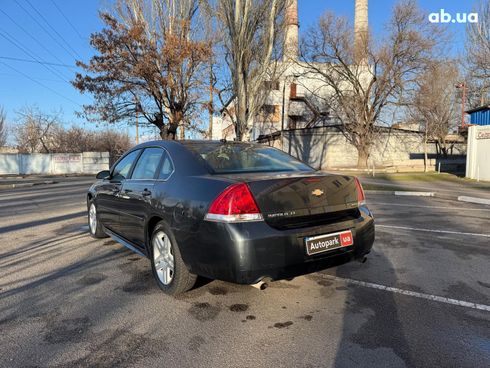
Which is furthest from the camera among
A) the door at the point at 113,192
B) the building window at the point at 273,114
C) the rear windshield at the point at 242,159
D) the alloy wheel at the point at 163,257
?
the building window at the point at 273,114

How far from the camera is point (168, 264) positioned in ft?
12.3

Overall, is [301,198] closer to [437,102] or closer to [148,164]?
[148,164]

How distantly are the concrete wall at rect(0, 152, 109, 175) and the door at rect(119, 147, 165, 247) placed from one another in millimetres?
31979

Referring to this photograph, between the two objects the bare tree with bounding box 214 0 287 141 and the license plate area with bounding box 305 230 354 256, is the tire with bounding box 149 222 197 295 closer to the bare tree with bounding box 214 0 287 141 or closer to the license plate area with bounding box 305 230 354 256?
the license plate area with bounding box 305 230 354 256

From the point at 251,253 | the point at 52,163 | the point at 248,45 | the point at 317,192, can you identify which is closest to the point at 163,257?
the point at 251,253

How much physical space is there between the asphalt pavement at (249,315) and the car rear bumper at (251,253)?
16.8 inches

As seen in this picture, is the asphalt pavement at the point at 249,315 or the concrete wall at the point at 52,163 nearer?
the asphalt pavement at the point at 249,315

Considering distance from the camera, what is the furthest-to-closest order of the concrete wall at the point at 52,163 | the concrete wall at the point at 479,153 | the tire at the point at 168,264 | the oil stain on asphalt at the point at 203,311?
the concrete wall at the point at 52,163, the concrete wall at the point at 479,153, the tire at the point at 168,264, the oil stain on asphalt at the point at 203,311

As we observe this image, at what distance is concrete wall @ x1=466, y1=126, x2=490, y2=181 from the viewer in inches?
793

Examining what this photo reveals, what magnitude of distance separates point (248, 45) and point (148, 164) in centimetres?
1343

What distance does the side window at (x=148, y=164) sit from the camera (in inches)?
168

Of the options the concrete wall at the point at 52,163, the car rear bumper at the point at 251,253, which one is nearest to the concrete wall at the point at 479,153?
the car rear bumper at the point at 251,253

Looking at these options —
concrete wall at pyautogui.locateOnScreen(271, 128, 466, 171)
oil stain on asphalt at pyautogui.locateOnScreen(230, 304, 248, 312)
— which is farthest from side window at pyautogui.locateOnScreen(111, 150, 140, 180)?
concrete wall at pyautogui.locateOnScreen(271, 128, 466, 171)

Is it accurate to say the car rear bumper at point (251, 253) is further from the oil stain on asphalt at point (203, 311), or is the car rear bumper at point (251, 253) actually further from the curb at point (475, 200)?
the curb at point (475, 200)
